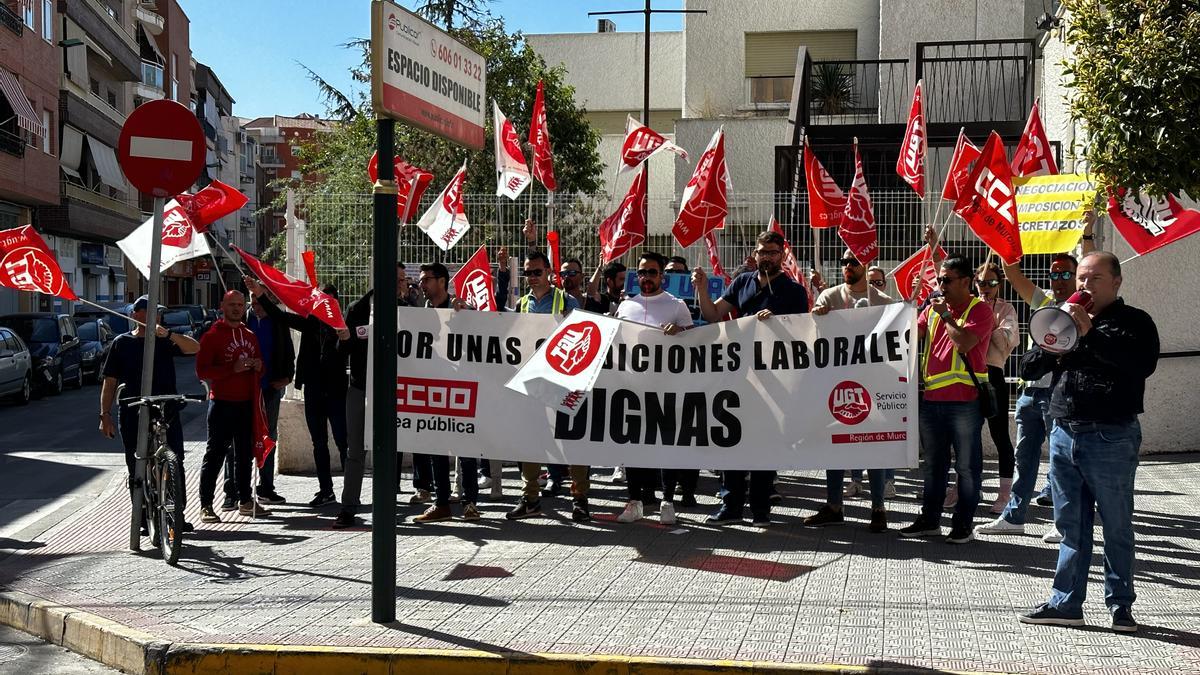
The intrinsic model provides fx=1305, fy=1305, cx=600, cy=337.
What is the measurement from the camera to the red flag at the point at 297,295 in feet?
31.6

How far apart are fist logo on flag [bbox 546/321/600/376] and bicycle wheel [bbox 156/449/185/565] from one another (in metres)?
2.50

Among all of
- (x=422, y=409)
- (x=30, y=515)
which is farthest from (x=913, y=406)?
(x=30, y=515)

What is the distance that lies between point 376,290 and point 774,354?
3.66 metres

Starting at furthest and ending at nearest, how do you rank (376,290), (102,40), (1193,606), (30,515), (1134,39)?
(102,40) < (30,515) < (1134,39) < (1193,606) < (376,290)

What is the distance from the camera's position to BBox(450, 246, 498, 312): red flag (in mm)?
11852

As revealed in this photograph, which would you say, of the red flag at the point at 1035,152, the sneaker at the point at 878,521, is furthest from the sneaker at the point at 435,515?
the red flag at the point at 1035,152

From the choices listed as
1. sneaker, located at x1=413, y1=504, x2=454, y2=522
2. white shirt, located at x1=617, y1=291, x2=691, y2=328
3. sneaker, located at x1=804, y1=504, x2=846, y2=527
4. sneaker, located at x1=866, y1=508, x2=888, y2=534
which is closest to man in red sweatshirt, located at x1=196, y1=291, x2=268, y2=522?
sneaker, located at x1=413, y1=504, x2=454, y2=522

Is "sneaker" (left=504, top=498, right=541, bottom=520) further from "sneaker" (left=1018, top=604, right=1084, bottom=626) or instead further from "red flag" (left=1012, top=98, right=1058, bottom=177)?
"red flag" (left=1012, top=98, right=1058, bottom=177)

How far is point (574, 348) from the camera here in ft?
28.5

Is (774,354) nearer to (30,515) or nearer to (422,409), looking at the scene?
(422,409)

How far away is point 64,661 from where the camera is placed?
640 cm

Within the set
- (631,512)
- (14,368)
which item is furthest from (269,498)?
(14,368)

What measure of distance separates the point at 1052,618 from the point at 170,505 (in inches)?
209

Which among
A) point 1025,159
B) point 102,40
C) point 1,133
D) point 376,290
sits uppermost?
point 102,40
